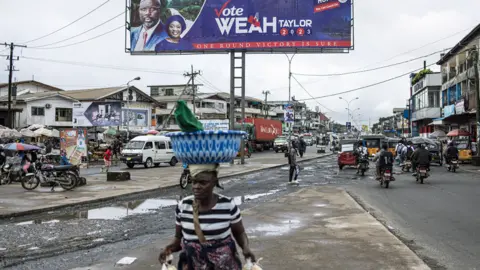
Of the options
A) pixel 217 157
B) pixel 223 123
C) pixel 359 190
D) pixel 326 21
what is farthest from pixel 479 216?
pixel 223 123

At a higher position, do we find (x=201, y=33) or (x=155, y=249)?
(x=201, y=33)

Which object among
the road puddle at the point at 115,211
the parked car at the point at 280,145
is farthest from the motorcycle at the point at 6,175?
the parked car at the point at 280,145

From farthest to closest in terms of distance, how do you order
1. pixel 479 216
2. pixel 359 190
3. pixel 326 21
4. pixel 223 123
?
pixel 223 123 → pixel 326 21 → pixel 359 190 → pixel 479 216

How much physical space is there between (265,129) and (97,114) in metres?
29.1

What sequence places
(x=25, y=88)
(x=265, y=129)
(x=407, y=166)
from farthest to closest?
(x=25, y=88)
(x=265, y=129)
(x=407, y=166)

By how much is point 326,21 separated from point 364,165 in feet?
33.5

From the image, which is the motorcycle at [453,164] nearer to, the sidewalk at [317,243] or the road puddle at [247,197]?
the road puddle at [247,197]

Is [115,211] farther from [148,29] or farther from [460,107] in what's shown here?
[460,107]

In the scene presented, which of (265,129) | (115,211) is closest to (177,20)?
(115,211)

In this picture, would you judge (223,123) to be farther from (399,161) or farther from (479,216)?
(479,216)

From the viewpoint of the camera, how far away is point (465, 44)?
43250 mm

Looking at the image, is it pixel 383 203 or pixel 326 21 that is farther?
pixel 326 21

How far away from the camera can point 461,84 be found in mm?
44156

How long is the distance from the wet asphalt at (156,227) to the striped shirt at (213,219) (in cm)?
373
